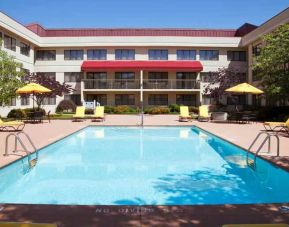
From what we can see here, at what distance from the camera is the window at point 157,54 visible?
44906 millimetres

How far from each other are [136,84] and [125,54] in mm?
4263

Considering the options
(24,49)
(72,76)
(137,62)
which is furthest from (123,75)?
(24,49)

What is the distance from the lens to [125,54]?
4494cm

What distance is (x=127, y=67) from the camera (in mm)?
42094

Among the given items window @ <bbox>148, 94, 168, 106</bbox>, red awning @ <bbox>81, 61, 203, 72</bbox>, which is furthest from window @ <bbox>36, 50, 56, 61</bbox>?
window @ <bbox>148, 94, 168, 106</bbox>

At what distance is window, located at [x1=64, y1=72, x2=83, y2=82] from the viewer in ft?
146

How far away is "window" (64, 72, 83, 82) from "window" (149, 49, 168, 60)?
8.94m

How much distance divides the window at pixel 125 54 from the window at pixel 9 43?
499 inches

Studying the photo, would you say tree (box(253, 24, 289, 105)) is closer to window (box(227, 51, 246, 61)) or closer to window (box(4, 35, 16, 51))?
window (box(227, 51, 246, 61))

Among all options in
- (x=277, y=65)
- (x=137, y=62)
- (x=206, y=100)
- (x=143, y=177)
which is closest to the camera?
(x=143, y=177)

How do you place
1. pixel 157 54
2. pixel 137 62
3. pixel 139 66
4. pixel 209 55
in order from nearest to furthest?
pixel 139 66
pixel 137 62
pixel 157 54
pixel 209 55

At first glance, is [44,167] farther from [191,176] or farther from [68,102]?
[68,102]

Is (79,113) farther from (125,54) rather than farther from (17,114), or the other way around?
(125,54)

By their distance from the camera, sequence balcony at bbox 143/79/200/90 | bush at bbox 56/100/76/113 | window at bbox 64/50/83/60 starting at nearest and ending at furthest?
bush at bbox 56/100/76/113 → balcony at bbox 143/79/200/90 → window at bbox 64/50/83/60
